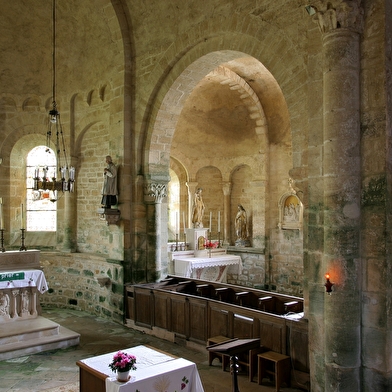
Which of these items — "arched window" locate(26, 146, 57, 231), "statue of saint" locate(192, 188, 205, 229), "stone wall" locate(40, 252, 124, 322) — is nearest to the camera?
"stone wall" locate(40, 252, 124, 322)

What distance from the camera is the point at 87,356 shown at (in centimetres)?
829

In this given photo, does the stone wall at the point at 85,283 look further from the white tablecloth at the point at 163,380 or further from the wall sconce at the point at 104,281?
the white tablecloth at the point at 163,380

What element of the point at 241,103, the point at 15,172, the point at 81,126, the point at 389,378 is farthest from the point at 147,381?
the point at 241,103

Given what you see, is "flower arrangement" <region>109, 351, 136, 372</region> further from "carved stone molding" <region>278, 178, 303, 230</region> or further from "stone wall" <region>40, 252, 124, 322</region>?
"carved stone molding" <region>278, 178, 303, 230</region>

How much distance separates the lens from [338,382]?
5.56 meters

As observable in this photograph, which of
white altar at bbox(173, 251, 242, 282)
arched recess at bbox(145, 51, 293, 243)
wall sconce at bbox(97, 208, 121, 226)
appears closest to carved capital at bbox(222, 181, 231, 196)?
arched recess at bbox(145, 51, 293, 243)

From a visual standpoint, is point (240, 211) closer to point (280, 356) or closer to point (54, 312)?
point (54, 312)

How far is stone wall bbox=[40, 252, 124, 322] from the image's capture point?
35.4ft

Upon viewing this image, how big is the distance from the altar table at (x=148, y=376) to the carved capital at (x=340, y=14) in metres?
4.37

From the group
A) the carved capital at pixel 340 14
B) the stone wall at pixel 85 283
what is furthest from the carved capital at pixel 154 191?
the carved capital at pixel 340 14

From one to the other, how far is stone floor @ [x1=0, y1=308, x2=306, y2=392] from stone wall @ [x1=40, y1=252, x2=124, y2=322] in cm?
55

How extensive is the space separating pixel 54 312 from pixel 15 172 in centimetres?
418

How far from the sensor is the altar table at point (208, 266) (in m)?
12.8

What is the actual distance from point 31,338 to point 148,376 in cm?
465
